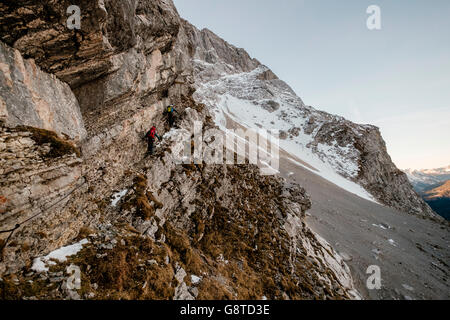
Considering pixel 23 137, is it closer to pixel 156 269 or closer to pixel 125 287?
pixel 125 287

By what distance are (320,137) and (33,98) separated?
96.0 meters

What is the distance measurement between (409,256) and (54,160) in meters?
43.5

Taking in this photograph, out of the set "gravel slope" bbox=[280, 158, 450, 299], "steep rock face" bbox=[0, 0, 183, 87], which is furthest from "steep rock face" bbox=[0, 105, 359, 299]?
"steep rock face" bbox=[0, 0, 183, 87]

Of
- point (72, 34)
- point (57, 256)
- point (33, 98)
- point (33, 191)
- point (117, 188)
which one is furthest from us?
point (117, 188)

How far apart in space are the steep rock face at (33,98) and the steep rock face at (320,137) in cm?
3764

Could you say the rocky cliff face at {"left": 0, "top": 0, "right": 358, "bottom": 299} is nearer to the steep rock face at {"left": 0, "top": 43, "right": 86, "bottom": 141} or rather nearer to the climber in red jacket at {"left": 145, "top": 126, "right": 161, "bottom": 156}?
the steep rock face at {"left": 0, "top": 43, "right": 86, "bottom": 141}

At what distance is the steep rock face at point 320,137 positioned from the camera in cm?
6725

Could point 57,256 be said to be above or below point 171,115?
below

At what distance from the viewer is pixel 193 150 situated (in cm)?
1883

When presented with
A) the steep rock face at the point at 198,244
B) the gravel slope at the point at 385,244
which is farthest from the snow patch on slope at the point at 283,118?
the steep rock face at the point at 198,244

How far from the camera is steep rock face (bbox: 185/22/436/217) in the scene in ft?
221

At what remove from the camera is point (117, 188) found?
12.3 meters

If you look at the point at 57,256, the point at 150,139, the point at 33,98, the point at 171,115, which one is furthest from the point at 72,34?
the point at 171,115

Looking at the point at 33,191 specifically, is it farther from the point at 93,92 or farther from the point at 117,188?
the point at 93,92
